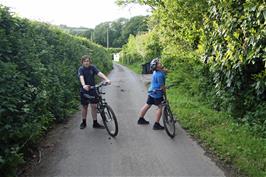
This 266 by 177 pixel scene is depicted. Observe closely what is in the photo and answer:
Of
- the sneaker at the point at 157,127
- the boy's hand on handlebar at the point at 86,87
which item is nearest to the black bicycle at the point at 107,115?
the boy's hand on handlebar at the point at 86,87

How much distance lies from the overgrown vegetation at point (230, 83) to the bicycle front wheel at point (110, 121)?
6.16 ft

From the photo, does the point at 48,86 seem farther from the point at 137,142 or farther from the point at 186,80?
the point at 186,80

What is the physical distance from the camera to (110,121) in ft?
27.8

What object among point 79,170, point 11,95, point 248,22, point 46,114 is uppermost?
point 248,22

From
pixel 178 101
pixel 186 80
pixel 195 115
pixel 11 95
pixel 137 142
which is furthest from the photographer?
pixel 186 80

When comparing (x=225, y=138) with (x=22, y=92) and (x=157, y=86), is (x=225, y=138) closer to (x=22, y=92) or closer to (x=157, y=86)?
(x=157, y=86)

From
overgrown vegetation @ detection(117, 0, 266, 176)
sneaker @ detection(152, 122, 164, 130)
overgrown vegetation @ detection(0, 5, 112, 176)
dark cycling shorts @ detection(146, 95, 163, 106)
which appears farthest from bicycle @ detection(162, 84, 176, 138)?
overgrown vegetation @ detection(0, 5, 112, 176)

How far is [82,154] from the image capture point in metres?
6.94

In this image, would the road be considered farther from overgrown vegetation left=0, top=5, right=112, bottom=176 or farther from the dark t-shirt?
the dark t-shirt

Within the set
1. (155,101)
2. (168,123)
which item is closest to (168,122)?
(168,123)

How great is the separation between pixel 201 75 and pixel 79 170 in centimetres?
750

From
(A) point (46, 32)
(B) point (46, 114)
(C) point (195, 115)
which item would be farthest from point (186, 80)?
(B) point (46, 114)

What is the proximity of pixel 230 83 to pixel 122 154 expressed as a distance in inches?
133

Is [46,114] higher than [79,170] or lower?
higher
